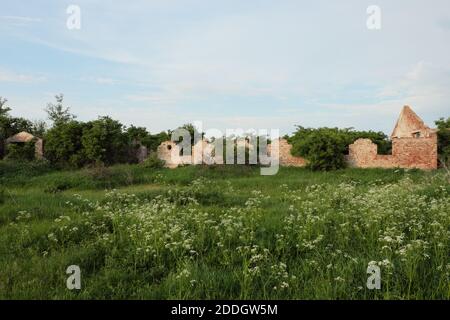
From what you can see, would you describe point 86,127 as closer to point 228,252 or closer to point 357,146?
point 357,146

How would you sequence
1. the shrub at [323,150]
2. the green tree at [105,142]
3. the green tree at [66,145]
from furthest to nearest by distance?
the green tree at [66,145] < the green tree at [105,142] < the shrub at [323,150]

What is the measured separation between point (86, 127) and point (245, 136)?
8010 mm

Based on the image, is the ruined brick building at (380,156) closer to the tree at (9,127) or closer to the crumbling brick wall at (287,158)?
the crumbling brick wall at (287,158)

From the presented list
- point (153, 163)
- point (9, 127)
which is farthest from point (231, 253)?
point (9, 127)

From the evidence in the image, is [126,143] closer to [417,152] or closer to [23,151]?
[23,151]

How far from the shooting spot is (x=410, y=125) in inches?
919

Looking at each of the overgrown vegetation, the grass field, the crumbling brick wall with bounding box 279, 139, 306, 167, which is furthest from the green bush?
the grass field

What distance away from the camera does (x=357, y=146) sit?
19828mm

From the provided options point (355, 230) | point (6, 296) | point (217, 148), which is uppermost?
point (217, 148)

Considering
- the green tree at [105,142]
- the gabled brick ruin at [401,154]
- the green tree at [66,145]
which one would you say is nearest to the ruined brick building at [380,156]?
the gabled brick ruin at [401,154]

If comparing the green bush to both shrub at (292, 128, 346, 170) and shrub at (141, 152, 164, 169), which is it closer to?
shrub at (141, 152, 164, 169)

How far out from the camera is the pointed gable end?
→ 74.0 feet

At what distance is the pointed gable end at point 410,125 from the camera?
22.6 meters
